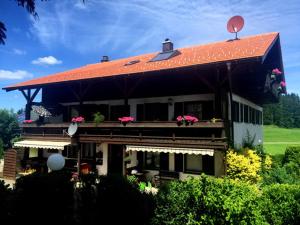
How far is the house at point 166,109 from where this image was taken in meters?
14.3

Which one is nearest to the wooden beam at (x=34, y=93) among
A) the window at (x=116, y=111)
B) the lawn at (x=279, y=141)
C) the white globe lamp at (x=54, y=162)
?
the window at (x=116, y=111)

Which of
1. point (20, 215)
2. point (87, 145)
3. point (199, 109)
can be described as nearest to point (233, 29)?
point (199, 109)

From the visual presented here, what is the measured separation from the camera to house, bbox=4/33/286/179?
14297 millimetres

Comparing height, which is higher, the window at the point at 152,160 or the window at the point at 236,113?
the window at the point at 236,113

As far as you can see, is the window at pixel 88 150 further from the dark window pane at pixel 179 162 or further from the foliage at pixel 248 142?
the foliage at pixel 248 142

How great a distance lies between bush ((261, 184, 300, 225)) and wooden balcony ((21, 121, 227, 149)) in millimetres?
5053

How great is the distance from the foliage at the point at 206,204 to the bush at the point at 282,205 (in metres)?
1.26

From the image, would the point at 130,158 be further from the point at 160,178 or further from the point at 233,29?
the point at 233,29

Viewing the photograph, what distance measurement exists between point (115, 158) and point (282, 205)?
43.3 ft

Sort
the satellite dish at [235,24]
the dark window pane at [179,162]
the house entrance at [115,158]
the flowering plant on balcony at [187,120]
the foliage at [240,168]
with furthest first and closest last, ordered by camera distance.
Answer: the satellite dish at [235,24] → the house entrance at [115,158] → the dark window pane at [179,162] → the flowering plant on balcony at [187,120] → the foliage at [240,168]

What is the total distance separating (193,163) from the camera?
1612 cm

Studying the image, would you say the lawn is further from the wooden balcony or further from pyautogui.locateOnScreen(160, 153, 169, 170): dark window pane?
the wooden balcony

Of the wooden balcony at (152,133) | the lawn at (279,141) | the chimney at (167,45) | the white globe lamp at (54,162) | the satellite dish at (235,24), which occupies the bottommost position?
the lawn at (279,141)

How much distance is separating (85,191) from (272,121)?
115m
